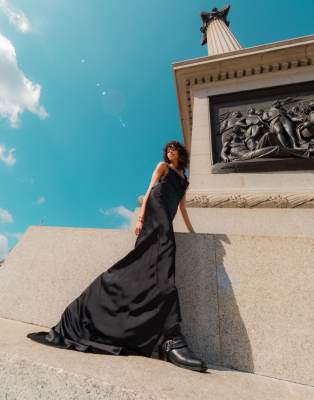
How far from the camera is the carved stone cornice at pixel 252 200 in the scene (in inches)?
157

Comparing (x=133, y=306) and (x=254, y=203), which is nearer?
(x=133, y=306)

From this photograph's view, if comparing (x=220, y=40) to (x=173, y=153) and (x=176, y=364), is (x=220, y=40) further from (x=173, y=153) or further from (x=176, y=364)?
(x=176, y=364)

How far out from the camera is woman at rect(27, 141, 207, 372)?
6.76ft

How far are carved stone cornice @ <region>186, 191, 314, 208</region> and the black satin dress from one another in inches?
71.9

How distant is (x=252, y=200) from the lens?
13.5ft

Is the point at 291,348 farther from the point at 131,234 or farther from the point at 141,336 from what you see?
the point at 131,234

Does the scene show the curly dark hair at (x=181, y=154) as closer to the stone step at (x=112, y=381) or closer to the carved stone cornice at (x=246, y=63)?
the stone step at (x=112, y=381)

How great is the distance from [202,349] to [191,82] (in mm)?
7088

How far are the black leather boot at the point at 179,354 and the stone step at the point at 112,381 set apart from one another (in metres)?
0.06

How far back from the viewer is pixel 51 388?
4.56ft

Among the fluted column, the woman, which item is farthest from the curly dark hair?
the fluted column

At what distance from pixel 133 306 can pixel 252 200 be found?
288 centimetres

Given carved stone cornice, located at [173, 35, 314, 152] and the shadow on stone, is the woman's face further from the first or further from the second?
carved stone cornice, located at [173, 35, 314, 152]

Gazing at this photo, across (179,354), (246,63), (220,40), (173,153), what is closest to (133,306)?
(179,354)
